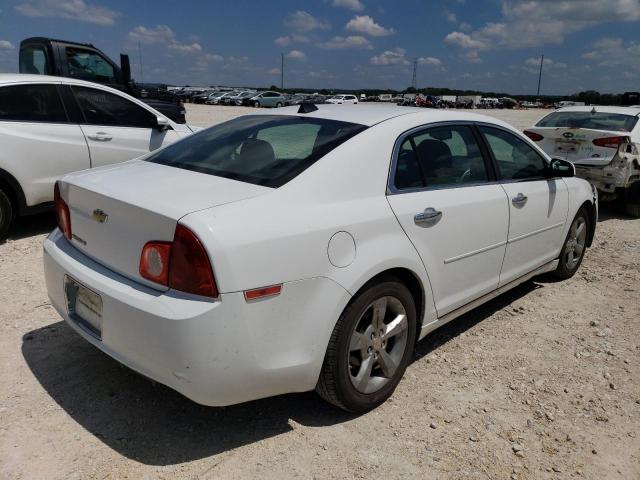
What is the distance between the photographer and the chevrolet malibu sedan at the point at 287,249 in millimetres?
2256

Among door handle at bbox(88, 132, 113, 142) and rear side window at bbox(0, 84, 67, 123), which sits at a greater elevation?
rear side window at bbox(0, 84, 67, 123)

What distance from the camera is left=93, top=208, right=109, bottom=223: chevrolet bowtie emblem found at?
2.62m

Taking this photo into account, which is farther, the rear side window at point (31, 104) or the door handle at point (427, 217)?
the rear side window at point (31, 104)

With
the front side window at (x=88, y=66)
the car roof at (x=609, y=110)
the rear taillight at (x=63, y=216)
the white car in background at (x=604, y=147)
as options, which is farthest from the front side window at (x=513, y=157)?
the front side window at (x=88, y=66)

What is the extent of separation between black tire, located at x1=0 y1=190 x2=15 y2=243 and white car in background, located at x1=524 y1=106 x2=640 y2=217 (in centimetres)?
716

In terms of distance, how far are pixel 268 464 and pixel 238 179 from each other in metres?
1.37

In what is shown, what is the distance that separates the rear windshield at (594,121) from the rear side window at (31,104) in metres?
7.01

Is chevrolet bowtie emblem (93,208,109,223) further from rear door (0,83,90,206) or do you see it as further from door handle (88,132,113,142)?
door handle (88,132,113,142)

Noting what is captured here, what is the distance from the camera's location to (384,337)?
2.91 meters

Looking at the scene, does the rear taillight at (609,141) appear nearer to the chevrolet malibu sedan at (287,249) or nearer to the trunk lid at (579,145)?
the trunk lid at (579,145)

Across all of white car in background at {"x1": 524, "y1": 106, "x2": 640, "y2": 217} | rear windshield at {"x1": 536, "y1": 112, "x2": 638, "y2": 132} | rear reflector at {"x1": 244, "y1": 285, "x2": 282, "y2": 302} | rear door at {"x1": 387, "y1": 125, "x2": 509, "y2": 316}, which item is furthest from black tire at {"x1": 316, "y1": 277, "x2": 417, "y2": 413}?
rear windshield at {"x1": 536, "y1": 112, "x2": 638, "y2": 132}

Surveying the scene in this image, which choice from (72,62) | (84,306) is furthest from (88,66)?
(84,306)

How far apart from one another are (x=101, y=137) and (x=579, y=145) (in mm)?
6448

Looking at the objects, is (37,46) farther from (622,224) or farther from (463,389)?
(622,224)
